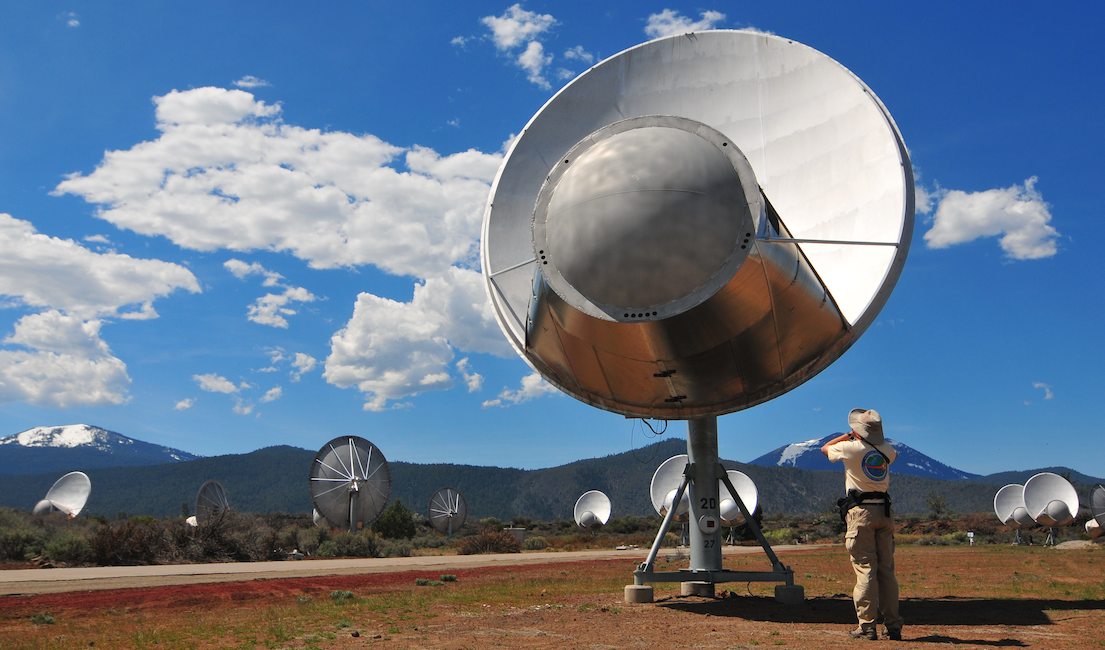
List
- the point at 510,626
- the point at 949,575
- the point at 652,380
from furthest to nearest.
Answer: the point at 949,575 → the point at 652,380 → the point at 510,626

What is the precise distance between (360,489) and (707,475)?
3514 centimetres

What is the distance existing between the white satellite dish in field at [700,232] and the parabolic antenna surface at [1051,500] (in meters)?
50.8

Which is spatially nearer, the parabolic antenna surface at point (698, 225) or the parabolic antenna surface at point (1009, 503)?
the parabolic antenna surface at point (698, 225)

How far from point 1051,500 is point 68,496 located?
226ft

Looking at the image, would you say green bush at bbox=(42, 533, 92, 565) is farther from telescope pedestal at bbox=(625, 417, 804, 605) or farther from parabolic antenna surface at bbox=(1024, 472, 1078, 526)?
parabolic antenna surface at bbox=(1024, 472, 1078, 526)

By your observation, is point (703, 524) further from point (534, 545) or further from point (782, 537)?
point (782, 537)

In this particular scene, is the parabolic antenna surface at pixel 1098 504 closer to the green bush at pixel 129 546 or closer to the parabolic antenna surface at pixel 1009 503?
the parabolic antenna surface at pixel 1009 503

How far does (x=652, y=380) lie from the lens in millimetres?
12820

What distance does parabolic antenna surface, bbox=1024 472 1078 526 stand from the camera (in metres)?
56.0

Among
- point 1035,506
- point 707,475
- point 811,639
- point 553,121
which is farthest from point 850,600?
point 1035,506

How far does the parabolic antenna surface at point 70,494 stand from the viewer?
65.7 meters

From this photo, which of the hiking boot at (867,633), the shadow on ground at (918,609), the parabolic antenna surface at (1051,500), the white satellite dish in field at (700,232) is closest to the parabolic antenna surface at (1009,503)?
the parabolic antenna surface at (1051,500)

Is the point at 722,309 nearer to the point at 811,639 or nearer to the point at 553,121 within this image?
the point at 811,639

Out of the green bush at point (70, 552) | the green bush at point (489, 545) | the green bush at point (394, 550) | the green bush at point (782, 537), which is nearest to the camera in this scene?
the green bush at point (70, 552)
